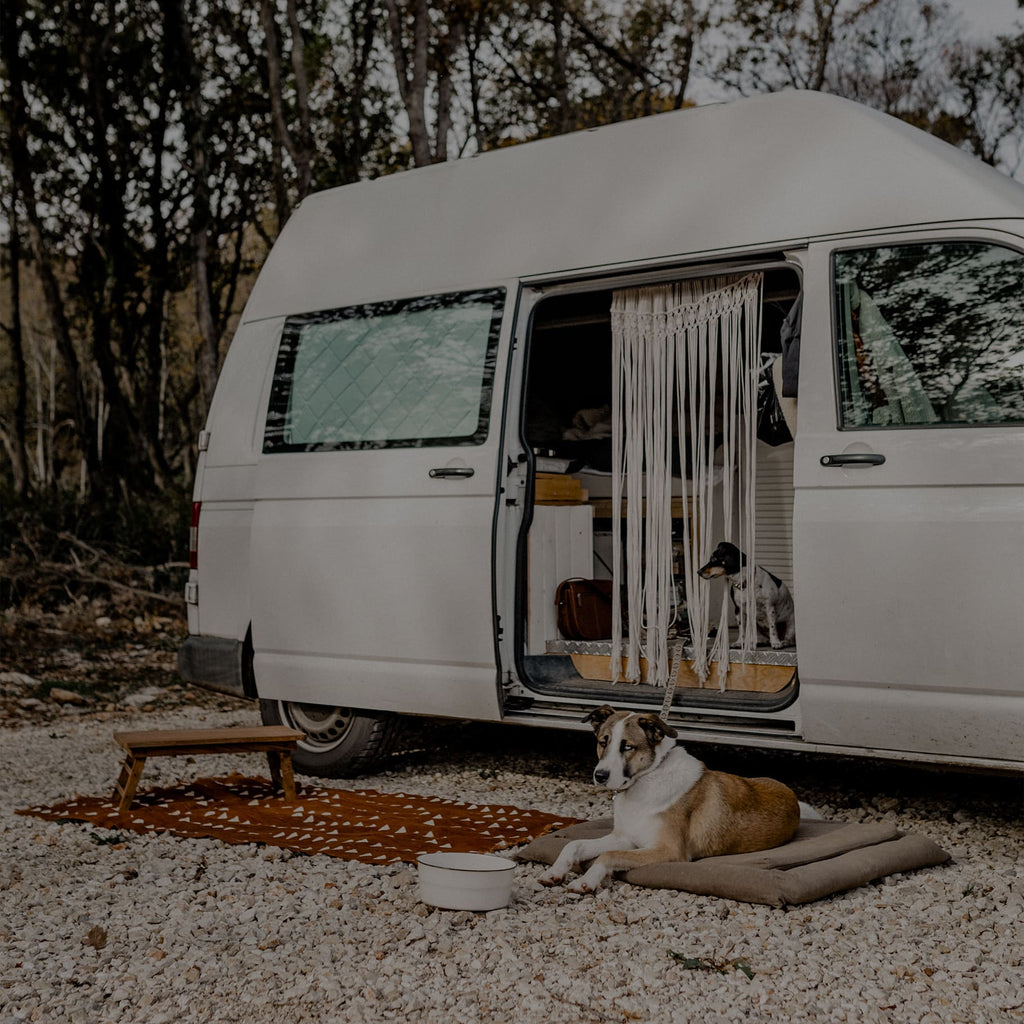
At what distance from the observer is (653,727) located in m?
4.30

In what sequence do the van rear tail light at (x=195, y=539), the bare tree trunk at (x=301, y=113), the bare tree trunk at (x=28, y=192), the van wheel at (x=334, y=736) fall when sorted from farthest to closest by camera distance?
the bare tree trunk at (x=28, y=192), the bare tree trunk at (x=301, y=113), the van rear tail light at (x=195, y=539), the van wheel at (x=334, y=736)

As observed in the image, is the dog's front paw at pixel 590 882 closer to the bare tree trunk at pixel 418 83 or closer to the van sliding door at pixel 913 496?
the van sliding door at pixel 913 496

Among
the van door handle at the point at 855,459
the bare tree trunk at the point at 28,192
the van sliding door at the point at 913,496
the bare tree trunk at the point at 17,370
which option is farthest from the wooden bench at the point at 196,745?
the bare tree trunk at the point at 28,192

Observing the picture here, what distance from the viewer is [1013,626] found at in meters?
3.97

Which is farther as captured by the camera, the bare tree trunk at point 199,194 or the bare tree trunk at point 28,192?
the bare tree trunk at point 28,192

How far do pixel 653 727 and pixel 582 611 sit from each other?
1.47m

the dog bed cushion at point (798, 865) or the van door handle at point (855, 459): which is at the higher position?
the van door handle at point (855, 459)

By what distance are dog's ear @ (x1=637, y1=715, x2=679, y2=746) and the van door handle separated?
1.06 meters

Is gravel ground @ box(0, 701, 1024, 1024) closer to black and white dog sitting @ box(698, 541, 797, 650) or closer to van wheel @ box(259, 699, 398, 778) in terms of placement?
black and white dog sitting @ box(698, 541, 797, 650)

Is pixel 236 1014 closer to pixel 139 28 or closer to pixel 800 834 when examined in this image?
pixel 800 834

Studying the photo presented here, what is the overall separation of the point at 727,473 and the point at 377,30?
1375 centimetres

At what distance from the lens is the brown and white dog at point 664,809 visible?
411cm

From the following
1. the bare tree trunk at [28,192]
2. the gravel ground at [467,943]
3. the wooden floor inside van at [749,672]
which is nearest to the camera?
the gravel ground at [467,943]

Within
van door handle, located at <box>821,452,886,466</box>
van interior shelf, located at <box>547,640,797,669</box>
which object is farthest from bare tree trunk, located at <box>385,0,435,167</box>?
van door handle, located at <box>821,452,886,466</box>
